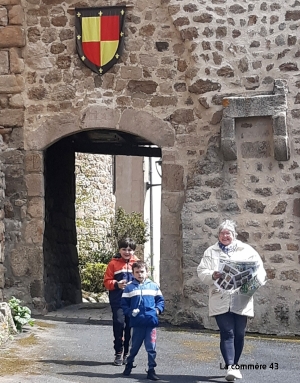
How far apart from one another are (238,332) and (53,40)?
16.2 ft

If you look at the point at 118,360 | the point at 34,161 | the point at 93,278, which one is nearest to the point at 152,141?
the point at 34,161

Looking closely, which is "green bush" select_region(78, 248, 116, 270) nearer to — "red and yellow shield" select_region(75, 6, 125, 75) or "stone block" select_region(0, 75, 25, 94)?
"stone block" select_region(0, 75, 25, 94)

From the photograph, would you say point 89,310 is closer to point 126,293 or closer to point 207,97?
point 207,97

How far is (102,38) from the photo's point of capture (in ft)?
31.9

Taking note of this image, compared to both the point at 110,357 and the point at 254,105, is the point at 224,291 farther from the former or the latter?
the point at 254,105

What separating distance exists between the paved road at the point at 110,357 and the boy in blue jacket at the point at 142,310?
0.19m

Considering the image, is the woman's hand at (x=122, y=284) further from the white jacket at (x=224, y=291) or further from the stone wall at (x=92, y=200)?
the stone wall at (x=92, y=200)

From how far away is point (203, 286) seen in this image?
30.1 ft

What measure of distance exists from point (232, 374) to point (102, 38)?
16.0 ft

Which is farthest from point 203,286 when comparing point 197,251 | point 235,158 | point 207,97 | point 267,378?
point 267,378

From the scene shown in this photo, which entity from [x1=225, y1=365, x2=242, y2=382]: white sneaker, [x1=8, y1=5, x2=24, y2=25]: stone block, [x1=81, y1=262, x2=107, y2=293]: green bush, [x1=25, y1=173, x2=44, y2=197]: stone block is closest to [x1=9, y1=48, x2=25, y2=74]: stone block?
[x1=8, y1=5, x2=24, y2=25]: stone block

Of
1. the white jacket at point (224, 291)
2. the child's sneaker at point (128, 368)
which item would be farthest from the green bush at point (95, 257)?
the white jacket at point (224, 291)

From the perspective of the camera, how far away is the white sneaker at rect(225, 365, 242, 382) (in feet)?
20.3

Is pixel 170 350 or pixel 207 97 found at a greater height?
pixel 207 97
